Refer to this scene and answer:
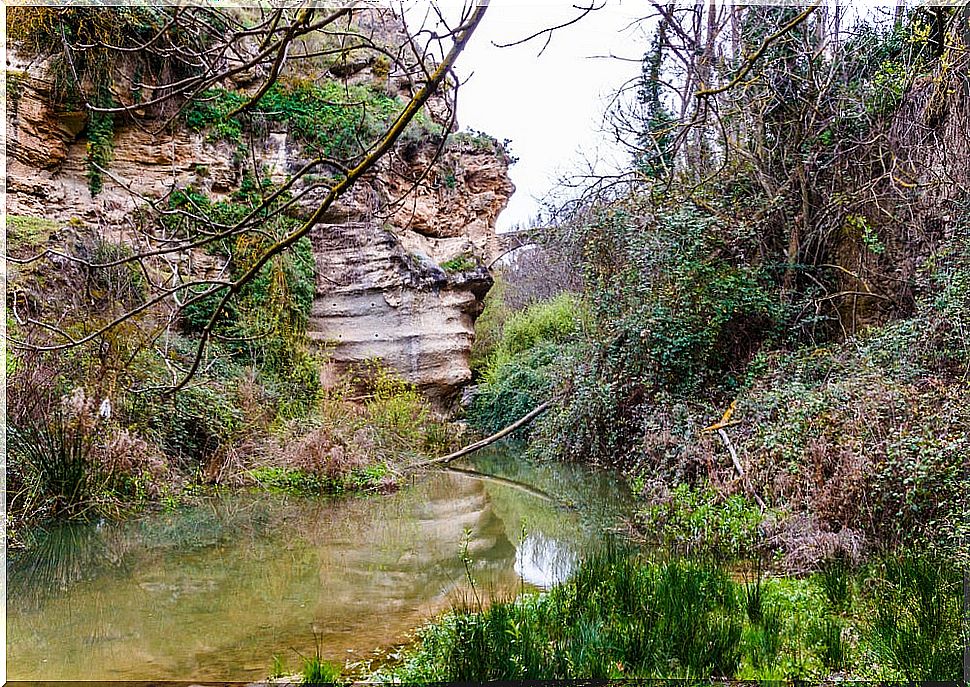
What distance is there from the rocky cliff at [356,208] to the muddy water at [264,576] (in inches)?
208

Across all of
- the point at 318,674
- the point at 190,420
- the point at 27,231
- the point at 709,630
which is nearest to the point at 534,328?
the point at 190,420

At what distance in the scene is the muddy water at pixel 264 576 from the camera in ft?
14.1

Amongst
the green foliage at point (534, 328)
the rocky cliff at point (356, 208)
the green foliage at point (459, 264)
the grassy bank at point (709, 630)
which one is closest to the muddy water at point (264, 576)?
the grassy bank at point (709, 630)

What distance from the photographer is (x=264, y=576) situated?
6.00 m

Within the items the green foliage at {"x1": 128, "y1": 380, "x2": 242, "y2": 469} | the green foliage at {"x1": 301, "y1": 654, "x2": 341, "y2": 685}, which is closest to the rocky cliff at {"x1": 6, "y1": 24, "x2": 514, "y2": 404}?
the green foliage at {"x1": 128, "y1": 380, "x2": 242, "y2": 469}

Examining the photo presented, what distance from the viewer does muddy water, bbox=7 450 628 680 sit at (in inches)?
169

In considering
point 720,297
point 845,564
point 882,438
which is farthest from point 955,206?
point 845,564

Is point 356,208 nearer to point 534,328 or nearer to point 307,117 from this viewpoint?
point 307,117

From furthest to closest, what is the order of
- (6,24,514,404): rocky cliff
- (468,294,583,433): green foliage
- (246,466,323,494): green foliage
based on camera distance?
(468,294,583,433): green foliage
(6,24,514,404): rocky cliff
(246,466,323,494): green foliage

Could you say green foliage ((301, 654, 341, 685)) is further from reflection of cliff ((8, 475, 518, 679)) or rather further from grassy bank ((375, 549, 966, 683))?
reflection of cliff ((8, 475, 518, 679))

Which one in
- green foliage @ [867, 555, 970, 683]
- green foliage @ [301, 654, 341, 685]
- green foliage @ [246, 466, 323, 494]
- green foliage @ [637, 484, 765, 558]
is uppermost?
green foliage @ [867, 555, 970, 683]

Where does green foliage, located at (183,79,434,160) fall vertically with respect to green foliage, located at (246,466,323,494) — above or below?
above

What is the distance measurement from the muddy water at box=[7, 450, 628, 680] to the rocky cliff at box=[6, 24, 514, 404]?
5293mm

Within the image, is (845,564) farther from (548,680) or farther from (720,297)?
(720,297)
